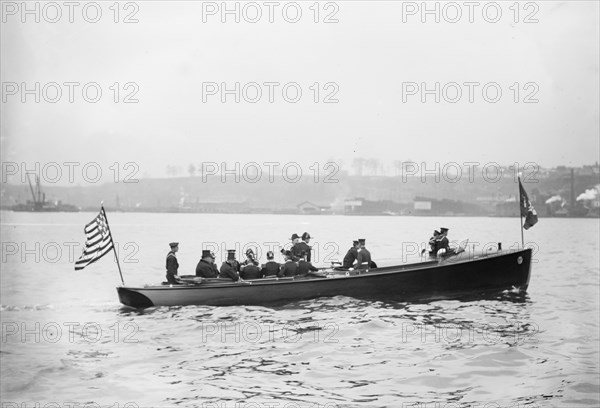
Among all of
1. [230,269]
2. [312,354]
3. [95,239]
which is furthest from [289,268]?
[95,239]

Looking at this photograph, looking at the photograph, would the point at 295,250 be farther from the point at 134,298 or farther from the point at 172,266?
the point at 134,298

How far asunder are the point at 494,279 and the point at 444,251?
1628 millimetres

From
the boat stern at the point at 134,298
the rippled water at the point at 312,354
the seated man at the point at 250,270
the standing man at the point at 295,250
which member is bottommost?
the rippled water at the point at 312,354

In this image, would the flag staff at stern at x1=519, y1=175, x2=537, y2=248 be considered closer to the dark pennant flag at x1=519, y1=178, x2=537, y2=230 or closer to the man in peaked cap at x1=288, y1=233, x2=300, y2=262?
the dark pennant flag at x1=519, y1=178, x2=537, y2=230

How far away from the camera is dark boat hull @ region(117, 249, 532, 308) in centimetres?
1877

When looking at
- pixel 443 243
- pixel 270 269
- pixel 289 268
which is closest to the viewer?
pixel 289 268

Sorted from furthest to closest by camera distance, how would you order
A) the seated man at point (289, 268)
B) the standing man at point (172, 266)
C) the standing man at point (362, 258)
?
the standing man at point (362, 258)
the seated man at point (289, 268)
the standing man at point (172, 266)

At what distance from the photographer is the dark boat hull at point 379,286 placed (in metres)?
18.8

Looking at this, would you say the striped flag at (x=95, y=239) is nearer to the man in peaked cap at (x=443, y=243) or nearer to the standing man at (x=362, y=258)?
the standing man at (x=362, y=258)

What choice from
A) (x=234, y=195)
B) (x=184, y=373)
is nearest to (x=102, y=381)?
(x=184, y=373)

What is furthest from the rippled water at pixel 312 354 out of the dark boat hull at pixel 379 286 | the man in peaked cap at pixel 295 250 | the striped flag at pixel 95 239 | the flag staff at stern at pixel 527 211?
the flag staff at stern at pixel 527 211

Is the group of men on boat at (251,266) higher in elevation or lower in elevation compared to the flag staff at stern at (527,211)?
lower

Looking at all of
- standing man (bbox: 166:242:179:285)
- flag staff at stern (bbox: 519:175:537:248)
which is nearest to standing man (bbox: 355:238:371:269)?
flag staff at stern (bbox: 519:175:537:248)

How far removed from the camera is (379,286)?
19.6m
